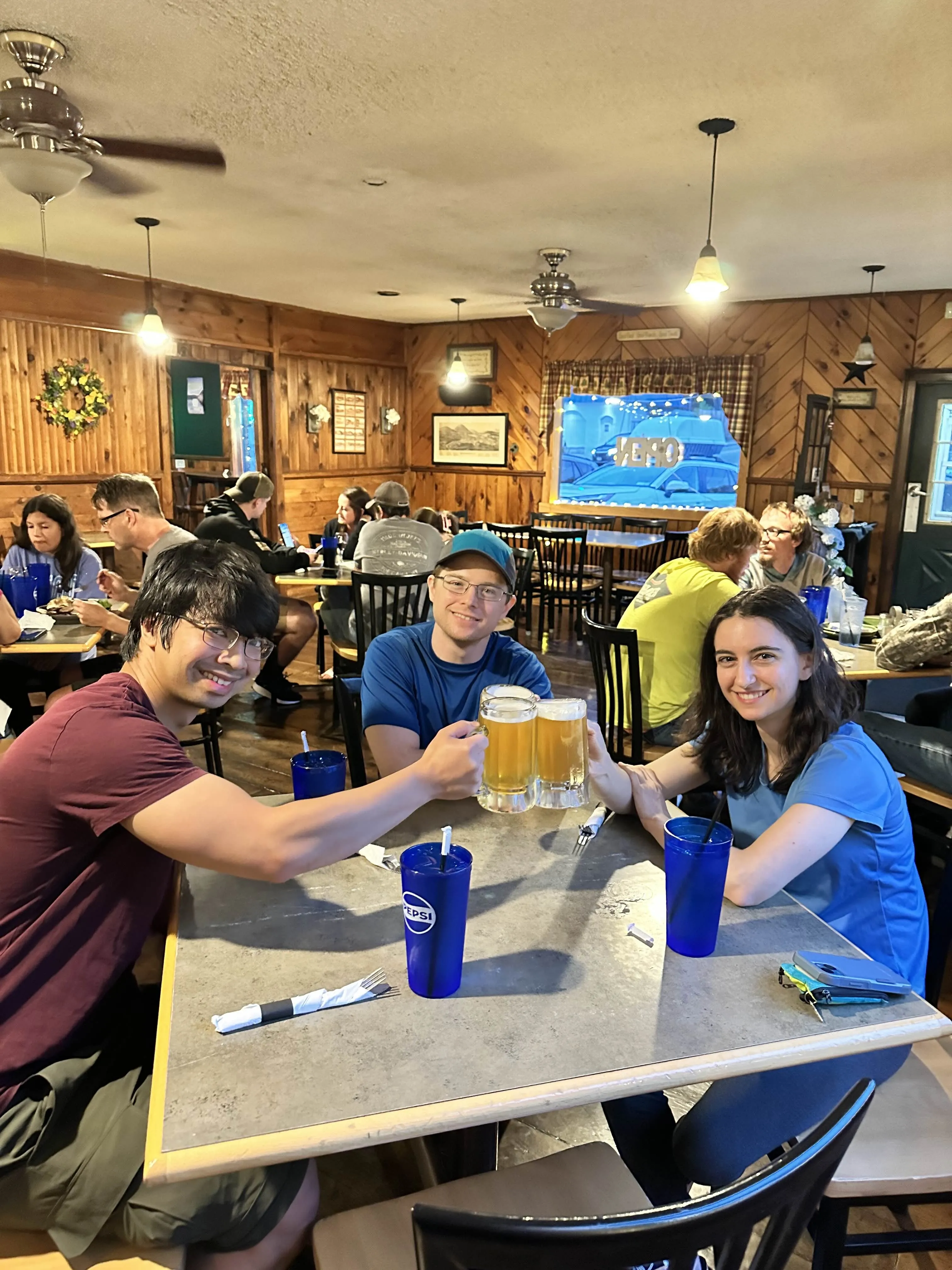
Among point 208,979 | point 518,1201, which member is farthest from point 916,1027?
point 208,979

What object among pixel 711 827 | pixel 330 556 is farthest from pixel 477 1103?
pixel 330 556

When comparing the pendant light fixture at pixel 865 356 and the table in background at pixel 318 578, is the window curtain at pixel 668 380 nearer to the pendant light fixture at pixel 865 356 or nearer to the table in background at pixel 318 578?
the pendant light fixture at pixel 865 356

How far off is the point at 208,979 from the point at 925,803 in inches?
100

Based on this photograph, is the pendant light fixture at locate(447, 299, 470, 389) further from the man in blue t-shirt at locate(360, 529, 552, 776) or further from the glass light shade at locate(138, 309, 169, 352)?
the man in blue t-shirt at locate(360, 529, 552, 776)

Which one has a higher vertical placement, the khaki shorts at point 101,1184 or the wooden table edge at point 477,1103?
the wooden table edge at point 477,1103

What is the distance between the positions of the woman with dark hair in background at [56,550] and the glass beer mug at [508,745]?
3.28 meters

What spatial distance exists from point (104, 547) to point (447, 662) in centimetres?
595

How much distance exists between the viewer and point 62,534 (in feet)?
13.6

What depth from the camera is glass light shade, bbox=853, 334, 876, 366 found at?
688 cm

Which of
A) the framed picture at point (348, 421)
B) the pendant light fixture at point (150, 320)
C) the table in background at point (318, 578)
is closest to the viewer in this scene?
the table in background at point (318, 578)

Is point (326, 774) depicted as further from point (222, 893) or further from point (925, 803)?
point (925, 803)

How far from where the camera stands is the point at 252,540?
509 cm

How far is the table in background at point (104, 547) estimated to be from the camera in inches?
280

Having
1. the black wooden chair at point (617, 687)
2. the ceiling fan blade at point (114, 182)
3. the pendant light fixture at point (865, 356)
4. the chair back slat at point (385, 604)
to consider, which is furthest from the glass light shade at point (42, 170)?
the pendant light fixture at point (865, 356)
